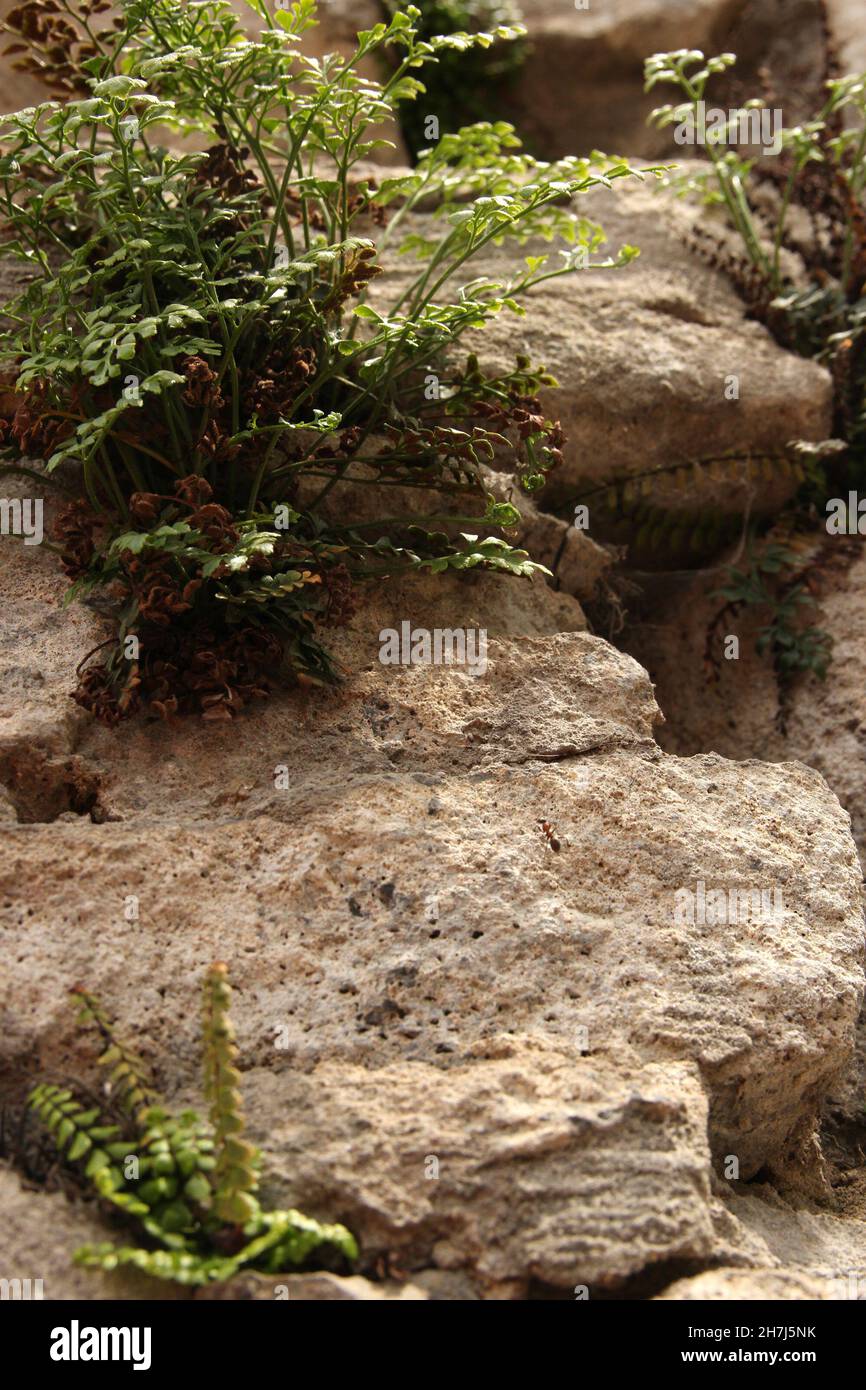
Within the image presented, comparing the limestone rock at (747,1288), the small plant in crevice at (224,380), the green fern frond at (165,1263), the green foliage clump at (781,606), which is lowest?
the limestone rock at (747,1288)

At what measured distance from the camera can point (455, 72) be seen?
7.31 metres

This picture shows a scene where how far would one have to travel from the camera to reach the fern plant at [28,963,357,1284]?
280 cm

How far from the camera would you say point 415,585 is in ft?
14.5

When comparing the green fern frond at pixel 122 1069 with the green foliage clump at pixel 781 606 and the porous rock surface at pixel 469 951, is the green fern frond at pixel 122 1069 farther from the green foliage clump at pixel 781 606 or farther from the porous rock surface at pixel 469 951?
the green foliage clump at pixel 781 606

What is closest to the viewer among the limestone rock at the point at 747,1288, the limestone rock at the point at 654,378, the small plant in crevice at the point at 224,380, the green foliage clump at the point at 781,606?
the limestone rock at the point at 747,1288

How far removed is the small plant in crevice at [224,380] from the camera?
371 cm

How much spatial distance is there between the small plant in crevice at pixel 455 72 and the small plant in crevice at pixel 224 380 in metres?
2.86

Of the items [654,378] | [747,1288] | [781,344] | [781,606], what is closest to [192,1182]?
[747,1288]

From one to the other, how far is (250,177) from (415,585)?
159 cm

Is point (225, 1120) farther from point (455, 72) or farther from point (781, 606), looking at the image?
point (455, 72)

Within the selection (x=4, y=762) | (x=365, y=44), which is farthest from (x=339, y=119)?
(x=4, y=762)

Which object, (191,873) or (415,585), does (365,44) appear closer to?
(415,585)

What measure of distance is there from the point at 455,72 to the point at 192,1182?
648 centimetres

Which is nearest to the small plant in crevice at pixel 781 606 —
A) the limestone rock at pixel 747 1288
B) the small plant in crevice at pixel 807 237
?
the small plant in crevice at pixel 807 237
